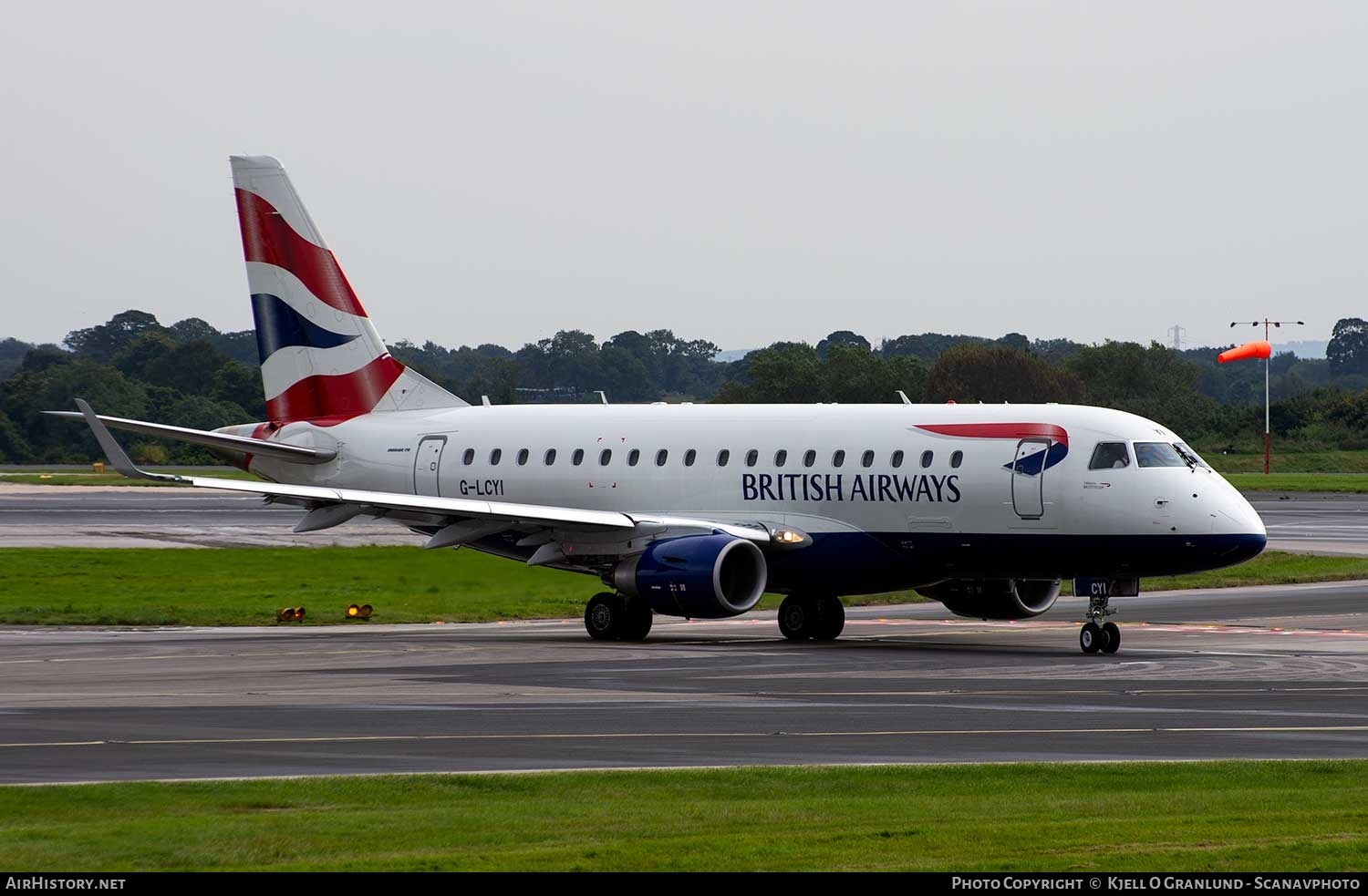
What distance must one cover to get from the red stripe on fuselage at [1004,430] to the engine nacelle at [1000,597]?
3.00 m

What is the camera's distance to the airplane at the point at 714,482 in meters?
33.5

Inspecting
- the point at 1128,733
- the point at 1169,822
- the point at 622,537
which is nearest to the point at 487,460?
the point at 622,537

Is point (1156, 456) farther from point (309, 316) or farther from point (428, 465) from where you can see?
point (309, 316)

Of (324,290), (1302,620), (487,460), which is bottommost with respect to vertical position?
(1302,620)

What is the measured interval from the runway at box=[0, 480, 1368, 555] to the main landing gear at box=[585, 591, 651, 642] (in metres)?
25.9

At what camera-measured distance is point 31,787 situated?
16.8 m

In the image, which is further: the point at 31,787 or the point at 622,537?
the point at 622,537

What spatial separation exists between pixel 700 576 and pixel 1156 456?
776 cm

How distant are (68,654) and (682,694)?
11132 millimetres

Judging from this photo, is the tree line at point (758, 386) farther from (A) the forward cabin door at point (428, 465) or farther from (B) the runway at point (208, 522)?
(A) the forward cabin door at point (428, 465)

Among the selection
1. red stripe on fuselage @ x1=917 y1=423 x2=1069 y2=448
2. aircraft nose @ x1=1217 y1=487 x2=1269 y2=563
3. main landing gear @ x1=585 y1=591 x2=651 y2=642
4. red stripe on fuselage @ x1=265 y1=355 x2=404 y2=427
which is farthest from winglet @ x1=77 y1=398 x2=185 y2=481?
aircraft nose @ x1=1217 y1=487 x2=1269 y2=563

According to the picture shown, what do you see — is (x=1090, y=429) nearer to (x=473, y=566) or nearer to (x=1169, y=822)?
(x=473, y=566)

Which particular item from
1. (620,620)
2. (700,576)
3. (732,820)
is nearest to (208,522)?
(620,620)

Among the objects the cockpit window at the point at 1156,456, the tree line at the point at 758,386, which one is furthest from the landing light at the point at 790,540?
the tree line at the point at 758,386
